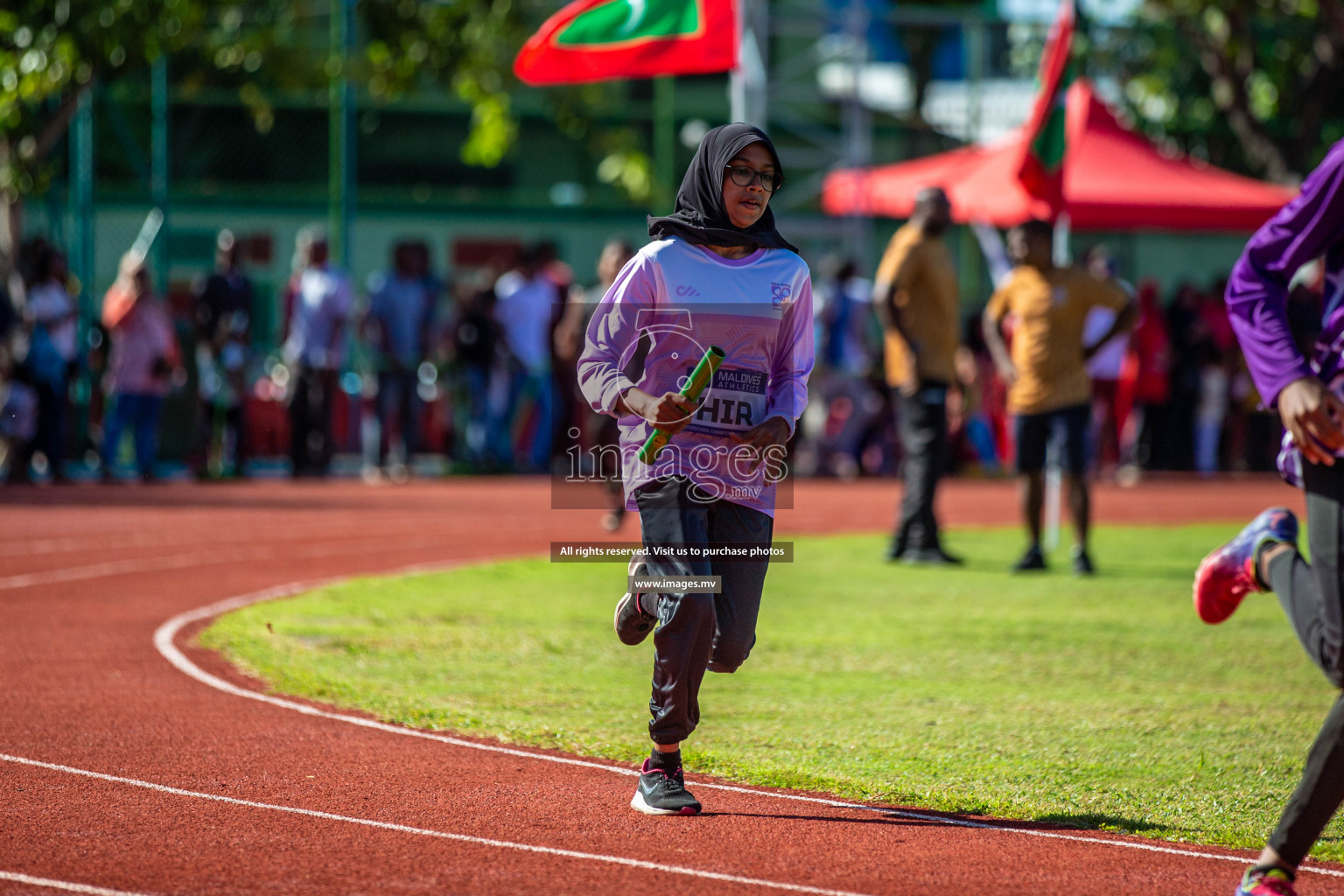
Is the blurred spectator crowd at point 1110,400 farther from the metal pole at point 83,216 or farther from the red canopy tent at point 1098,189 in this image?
the metal pole at point 83,216

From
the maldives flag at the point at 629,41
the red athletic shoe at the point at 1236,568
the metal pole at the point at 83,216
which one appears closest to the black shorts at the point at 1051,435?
the maldives flag at the point at 629,41

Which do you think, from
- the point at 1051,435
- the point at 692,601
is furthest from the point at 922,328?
the point at 692,601

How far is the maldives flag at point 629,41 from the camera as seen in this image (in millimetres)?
11297

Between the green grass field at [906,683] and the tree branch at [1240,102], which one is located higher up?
the tree branch at [1240,102]

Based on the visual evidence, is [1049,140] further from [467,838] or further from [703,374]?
[467,838]

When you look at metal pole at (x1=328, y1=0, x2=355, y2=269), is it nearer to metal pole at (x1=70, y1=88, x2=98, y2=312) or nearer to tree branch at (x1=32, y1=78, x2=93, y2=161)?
metal pole at (x1=70, y1=88, x2=98, y2=312)

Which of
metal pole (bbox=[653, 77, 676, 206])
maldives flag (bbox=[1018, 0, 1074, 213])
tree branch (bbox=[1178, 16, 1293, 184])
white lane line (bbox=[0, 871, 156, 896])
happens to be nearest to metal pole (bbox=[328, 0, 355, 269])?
metal pole (bbox=[653, 77, 676, 206])

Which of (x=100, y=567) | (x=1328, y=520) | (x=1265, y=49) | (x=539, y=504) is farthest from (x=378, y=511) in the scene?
(x=1265, y=49)

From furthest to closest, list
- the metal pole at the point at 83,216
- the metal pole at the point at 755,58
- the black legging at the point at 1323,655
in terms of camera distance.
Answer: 1. the metal pole at the point at 755,58
2. the metal pole at the point at 83,216
3. the black legging at the point at 1323,655

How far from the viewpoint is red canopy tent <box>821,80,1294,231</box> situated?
20953 millimetres

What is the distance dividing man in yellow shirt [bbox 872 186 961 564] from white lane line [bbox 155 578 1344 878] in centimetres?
428

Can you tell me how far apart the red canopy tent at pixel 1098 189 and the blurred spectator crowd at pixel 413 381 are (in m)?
1.04

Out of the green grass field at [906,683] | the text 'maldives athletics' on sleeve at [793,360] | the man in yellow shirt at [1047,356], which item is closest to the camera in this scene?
the text 'maldives athletics' on sleeve at [793,360]

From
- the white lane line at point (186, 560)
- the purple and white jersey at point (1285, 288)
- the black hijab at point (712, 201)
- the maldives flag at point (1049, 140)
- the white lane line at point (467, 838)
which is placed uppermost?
the maldives flag at point (1049, 140)
